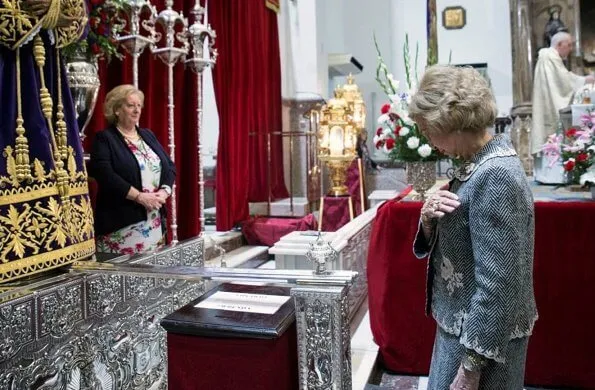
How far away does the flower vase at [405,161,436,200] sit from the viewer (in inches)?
121

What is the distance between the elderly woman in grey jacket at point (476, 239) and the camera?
111cm

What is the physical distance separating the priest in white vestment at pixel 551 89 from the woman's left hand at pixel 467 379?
17.9ft

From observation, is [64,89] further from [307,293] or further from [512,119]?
[512,119]

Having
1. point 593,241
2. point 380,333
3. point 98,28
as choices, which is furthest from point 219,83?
point 593,241

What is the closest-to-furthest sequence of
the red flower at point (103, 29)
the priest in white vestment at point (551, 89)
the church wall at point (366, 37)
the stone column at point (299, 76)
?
the red flower at point (103, 29), the priest in white vestment at point (551, 89), the stone column at point (299, 76), the church wall at point (366, 37)

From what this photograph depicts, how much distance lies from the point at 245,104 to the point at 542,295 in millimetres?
4169

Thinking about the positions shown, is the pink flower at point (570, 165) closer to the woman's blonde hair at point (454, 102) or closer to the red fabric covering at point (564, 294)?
the red fabric covering at point (564, 294)

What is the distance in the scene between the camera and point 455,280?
1.24 m

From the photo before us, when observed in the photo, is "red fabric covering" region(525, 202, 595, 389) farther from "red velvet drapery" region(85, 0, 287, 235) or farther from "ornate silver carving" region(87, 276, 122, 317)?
"red velvet drapery" region(85, 0, 287, 235)

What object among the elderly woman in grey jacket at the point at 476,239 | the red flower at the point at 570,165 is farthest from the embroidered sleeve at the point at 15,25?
the red flower at the point at 570,165

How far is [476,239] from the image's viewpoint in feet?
3.74

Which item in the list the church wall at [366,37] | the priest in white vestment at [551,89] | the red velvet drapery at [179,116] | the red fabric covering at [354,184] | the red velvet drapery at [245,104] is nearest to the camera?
the red velvet drapery at [179,116]

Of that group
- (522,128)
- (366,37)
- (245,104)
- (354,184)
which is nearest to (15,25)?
(245,104)

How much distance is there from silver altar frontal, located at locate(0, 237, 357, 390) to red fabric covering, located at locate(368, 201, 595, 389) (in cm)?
101
